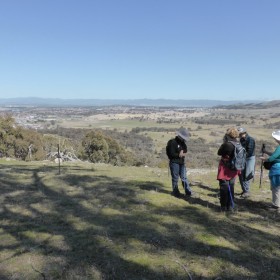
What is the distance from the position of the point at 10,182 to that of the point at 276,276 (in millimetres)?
9428

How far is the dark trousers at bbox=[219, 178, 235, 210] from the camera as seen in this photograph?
8375 mm

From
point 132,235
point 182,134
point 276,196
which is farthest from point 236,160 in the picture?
point 132,235

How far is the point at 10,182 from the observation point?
1227 cm

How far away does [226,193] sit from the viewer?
331 inches

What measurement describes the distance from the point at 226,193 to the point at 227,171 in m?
0.51

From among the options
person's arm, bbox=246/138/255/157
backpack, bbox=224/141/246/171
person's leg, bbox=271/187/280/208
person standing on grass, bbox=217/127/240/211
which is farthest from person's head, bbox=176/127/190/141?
person's leg, bbox=271/187/280/208

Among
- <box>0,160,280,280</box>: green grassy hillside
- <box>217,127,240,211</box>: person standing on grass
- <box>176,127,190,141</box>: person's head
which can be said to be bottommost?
<box>0,160,280,280</box>: green grassy hillside

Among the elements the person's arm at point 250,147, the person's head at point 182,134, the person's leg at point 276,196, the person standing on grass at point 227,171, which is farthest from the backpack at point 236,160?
the person's arm at point 250,147

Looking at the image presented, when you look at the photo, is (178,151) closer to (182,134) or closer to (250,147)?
(182,134)

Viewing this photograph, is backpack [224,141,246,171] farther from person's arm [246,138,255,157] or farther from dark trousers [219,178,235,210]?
person's arm [246,138,255,157]

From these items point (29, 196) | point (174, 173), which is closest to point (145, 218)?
point (174, 173)

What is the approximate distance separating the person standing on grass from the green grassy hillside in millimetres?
336

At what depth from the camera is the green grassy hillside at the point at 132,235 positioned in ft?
18.0

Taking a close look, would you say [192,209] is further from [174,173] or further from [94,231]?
[94,231]
